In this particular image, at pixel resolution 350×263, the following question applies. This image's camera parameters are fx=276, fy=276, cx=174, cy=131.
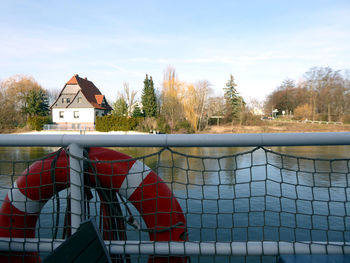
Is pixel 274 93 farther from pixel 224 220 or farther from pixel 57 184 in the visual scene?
pixel 57 184

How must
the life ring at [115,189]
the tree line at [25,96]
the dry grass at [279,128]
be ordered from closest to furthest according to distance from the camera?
the life ring at [115,189] < the dry grass at [279,128] < the tree line at [25,96]

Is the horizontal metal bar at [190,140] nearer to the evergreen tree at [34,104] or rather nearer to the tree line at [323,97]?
the tree line at [323,97]

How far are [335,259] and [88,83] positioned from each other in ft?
121

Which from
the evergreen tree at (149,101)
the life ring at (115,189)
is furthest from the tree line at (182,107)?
the life ring at (115,189)

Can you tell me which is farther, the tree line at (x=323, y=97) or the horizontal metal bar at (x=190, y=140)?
the tree line at (x=323, y=97)

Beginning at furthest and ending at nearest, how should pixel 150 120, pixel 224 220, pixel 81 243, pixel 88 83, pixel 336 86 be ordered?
pixel 88 83, pixel 336 86, pixel 150 120, pixel 224 220, pixel 81 243

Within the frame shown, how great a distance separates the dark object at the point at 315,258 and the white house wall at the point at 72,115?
3161 cm

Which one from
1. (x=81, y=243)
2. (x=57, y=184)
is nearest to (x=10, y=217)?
(x=57, y=184)

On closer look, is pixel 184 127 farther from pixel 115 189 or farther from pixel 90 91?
pixel 115 189

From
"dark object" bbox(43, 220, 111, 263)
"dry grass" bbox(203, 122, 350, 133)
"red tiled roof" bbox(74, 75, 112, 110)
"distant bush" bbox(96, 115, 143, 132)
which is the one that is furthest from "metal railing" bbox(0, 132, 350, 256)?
"red tiled roof" bbox(74, 75, 112, 110)

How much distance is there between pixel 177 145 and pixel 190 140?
0.16 ft

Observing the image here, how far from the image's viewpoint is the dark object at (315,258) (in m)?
0.99

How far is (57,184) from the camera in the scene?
115 centimetres

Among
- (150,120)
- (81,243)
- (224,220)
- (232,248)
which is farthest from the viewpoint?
(150,120)
